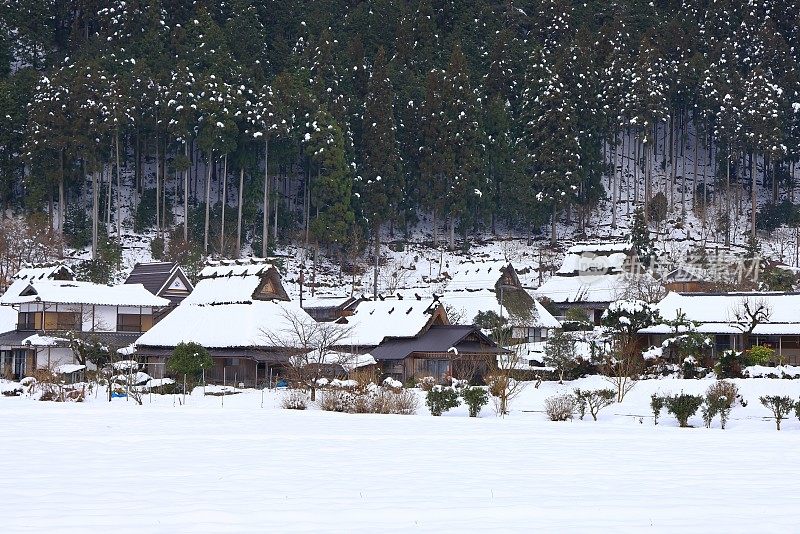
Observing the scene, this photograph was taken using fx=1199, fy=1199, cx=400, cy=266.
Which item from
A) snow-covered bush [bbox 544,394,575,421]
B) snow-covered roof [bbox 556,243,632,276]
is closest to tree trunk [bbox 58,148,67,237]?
snow-covered roof [bbox 556,243,632,276]

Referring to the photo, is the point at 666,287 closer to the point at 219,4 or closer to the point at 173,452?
the point at 219,4

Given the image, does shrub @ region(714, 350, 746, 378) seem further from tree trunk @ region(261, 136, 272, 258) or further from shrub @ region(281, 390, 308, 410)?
tree trunk @ region(261, 136, 272, 258)

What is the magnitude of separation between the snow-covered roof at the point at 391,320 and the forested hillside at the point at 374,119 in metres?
19.2

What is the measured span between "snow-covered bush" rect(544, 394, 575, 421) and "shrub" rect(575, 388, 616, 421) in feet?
0.96

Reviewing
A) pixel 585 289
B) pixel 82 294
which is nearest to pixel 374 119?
pixel 585 289

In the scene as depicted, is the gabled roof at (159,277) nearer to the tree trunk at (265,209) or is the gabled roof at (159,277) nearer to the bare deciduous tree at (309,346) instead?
the tree trunk at (265,209)

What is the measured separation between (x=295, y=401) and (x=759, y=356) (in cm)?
1881

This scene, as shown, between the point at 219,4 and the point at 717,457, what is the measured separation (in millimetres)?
76533

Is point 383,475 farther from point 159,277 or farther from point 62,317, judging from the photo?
point 159,277

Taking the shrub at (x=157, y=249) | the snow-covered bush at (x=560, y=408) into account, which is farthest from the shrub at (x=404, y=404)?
the shrub at (x=157, y=249)

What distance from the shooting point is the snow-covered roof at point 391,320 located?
177 ft

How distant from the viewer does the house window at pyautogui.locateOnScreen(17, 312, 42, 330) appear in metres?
58.5

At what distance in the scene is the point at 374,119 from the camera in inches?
3118

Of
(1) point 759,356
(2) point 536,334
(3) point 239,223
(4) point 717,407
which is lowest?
(4) point 717,407
